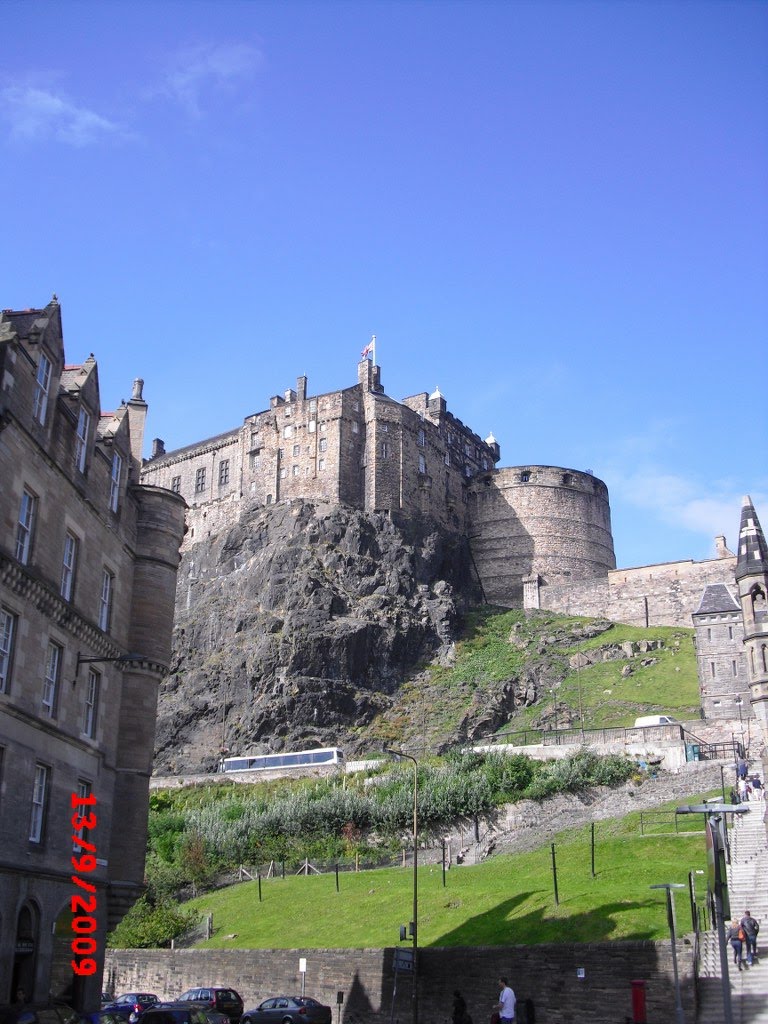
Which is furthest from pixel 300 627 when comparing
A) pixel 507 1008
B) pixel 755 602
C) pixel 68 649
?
pixel 507 1008

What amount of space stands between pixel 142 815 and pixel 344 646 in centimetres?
5028

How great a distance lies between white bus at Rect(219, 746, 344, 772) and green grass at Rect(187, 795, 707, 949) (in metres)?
15.8

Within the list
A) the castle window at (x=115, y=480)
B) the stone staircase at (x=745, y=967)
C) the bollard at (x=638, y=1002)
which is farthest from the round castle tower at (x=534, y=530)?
the bollard at (x=638, y=1002)

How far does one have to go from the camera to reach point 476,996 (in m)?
28.9

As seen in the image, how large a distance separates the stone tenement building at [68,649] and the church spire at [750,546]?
1953 centimetres

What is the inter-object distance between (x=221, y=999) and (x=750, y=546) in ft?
73.6

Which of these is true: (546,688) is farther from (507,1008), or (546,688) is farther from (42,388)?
(42,388)

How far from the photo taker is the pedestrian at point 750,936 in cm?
2503

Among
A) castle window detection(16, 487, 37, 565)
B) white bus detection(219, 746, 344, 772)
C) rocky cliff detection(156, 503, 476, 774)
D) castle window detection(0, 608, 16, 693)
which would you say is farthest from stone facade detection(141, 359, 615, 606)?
castle window detection(0, 608, 16, 693)

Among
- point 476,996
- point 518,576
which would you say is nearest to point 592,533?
point 518,576

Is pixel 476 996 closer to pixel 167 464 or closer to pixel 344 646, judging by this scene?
pixel 344 646

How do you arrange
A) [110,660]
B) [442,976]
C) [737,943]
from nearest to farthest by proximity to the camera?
[737,943] < [110,660] < [442,976]

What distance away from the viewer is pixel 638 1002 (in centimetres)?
2291
